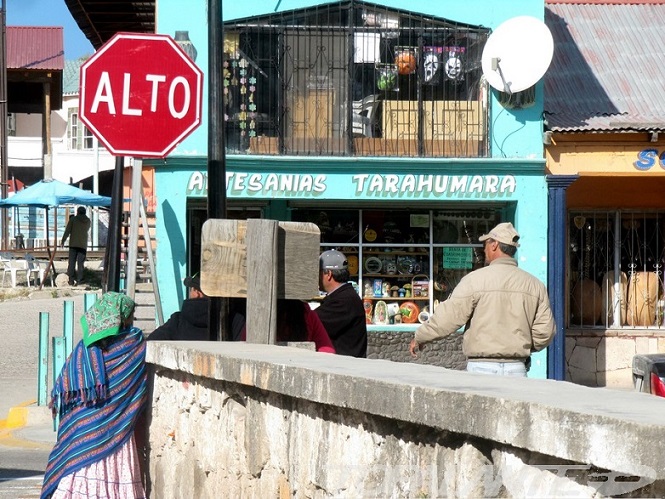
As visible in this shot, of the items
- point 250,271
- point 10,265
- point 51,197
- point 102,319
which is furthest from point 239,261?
point 10,265

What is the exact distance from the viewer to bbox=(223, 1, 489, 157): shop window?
1608 centimetres

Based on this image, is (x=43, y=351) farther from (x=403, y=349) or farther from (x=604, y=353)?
(x=604, y=353)

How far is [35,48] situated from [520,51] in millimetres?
23180

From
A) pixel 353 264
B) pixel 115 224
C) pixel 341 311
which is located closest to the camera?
pixel 341 311

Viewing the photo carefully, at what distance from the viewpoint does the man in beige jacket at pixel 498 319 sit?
6.95 metres

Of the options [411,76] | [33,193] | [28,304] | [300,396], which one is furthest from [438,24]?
[300,396]

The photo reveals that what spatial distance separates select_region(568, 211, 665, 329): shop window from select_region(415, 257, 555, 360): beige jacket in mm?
10165

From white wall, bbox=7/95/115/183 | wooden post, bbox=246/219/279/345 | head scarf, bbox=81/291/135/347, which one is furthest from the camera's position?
white wall, bbox=7/95/115/183

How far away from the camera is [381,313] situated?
16.6 meters

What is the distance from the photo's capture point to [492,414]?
9.54 ft

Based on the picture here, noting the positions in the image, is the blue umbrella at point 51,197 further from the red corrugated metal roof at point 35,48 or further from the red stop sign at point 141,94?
the red stop sign at point 141,94

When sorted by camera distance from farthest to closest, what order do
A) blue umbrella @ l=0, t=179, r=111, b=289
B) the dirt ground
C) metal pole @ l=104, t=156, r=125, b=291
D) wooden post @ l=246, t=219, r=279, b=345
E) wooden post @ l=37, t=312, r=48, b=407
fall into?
blue umbrella @ l=0, t=179, r=111, b=289
the dirt ground
metal pole @ l=104, t=156, r=125, b=291
wooden post @ l=37, t=312, r=48, b=407
wooden post @ l=246, t=219, r=279, b=345

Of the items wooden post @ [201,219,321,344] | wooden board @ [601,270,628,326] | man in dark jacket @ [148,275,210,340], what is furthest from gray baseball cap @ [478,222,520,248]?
wooden board @ [601,270,628,326]

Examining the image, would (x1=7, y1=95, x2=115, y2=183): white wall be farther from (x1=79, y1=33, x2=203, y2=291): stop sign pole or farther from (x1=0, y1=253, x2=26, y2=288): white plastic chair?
(x1=79, y1=33, x2=203, y2=291): stop sign pole
